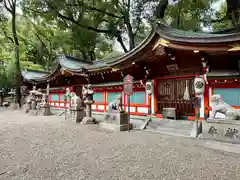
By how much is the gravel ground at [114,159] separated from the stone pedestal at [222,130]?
462 mm

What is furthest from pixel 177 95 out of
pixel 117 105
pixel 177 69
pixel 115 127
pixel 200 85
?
pixel 115 127

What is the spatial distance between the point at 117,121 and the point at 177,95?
9.65 ft

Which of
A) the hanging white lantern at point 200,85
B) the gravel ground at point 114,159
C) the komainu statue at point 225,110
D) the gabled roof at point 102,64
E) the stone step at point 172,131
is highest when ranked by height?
the gabled roof at point 102,64

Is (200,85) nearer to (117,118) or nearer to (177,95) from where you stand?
(177,95)

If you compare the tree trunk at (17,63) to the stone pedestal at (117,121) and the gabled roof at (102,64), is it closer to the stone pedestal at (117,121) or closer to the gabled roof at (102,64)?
the gabled roof at (102,64)

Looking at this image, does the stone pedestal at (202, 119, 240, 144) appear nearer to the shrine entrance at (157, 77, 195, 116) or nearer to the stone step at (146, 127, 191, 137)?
the stone step at (146, 127, 191, 137)

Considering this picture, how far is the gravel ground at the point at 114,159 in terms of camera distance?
3.66 m

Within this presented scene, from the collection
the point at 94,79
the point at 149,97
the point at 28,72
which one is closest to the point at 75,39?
the point at 28,72

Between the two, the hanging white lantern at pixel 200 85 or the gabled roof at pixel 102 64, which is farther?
the gabled roof at pixel 102 64

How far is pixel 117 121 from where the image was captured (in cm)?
839

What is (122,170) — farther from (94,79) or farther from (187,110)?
(94,79)

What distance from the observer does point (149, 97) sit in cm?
945

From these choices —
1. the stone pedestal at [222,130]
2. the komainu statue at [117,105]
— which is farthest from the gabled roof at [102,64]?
the stone pedestal at [222,130]

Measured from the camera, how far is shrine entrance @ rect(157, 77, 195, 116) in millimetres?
8156
